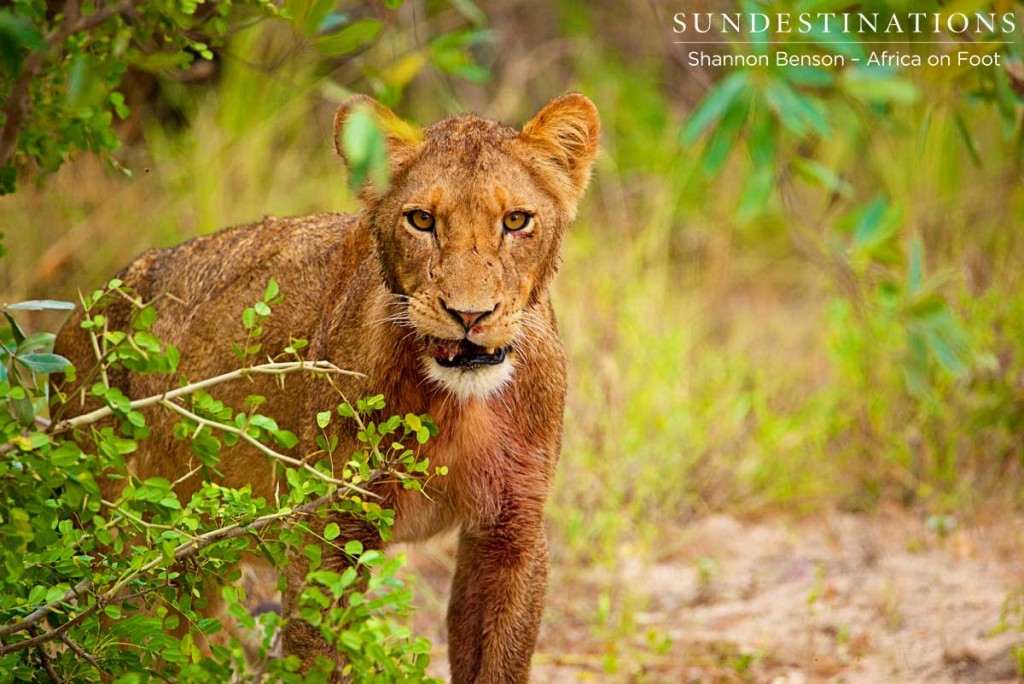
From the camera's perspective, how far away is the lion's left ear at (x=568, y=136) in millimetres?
4027

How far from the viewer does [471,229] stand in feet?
12.0

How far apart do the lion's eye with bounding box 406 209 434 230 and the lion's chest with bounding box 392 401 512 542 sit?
1.85 ft

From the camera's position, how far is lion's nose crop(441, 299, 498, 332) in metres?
3.52

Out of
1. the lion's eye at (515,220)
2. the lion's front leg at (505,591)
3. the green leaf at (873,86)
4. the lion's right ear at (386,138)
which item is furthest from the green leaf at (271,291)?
the green leaf at (873,86)

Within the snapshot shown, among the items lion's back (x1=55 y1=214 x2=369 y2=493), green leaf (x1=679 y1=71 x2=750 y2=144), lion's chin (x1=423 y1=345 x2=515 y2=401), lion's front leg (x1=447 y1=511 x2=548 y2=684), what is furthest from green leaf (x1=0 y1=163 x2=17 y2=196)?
green leaf (x1=679 y1=71 x2=750 y2=144)

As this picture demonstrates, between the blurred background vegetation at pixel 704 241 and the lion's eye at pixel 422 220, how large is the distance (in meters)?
0.29

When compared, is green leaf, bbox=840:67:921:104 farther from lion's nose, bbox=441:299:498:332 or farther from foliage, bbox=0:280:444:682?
foliage, bbox=0:280:444:682

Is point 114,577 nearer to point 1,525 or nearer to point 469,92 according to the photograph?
point 1,525

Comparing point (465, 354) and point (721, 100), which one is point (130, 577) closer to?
point (465, 354)

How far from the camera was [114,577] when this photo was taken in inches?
131

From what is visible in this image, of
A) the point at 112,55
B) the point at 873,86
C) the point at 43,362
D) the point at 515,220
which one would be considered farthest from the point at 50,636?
the point at 873,86

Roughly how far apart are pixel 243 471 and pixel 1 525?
4.97 feet

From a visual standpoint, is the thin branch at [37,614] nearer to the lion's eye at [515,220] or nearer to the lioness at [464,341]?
the lioness at [464,341]

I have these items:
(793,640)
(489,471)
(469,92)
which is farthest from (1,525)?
(469,92)
